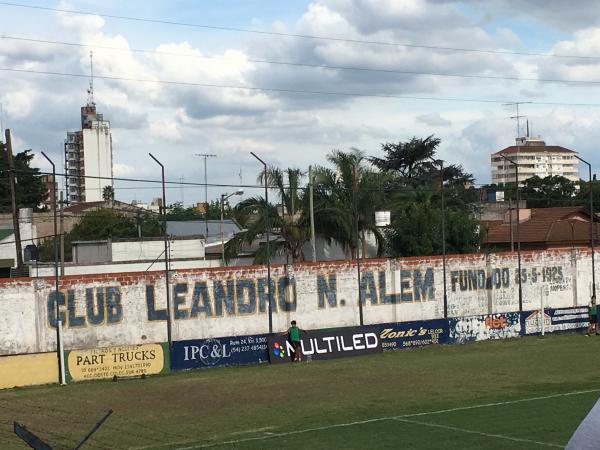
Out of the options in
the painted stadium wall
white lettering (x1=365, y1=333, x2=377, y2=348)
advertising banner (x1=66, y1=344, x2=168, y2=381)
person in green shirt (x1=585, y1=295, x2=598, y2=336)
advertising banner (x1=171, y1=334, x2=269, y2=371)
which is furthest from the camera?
person in green shirt (x1=585, y1=295, x2=598, y2=336)

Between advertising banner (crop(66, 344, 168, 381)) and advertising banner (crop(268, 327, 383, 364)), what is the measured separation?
5517 millimetres

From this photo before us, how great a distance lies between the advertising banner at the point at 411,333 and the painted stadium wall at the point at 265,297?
4181mm

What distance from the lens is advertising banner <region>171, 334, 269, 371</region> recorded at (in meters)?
35.5

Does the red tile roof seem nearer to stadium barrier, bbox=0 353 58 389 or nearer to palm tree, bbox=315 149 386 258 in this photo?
palm tree, bbox=315 149 386 258

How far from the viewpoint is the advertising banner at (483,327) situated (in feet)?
141

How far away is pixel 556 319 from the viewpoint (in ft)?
153

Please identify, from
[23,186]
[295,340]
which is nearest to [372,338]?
[295,340]

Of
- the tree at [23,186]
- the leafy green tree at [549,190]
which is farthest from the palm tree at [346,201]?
the leafy green tree at [549,190]

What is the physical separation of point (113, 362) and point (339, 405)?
11.3 m

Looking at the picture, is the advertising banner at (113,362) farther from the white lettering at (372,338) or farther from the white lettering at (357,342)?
the white lettering at (372,338)

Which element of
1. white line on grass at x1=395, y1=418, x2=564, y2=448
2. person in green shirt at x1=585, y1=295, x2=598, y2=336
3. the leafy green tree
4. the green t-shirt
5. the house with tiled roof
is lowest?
person in green shirt at x1=585, y1=295, x2=598, y2=336

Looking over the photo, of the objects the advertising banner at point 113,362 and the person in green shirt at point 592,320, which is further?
the person in green shirt at point 592,320

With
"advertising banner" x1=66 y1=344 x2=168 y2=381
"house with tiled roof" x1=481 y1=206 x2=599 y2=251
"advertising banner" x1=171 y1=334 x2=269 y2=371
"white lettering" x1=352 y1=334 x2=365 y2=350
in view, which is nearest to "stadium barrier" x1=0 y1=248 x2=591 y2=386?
"advertising banner" x1=171 y1=334 x2=269 y2=371

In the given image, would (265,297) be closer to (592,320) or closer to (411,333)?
(411,333)
